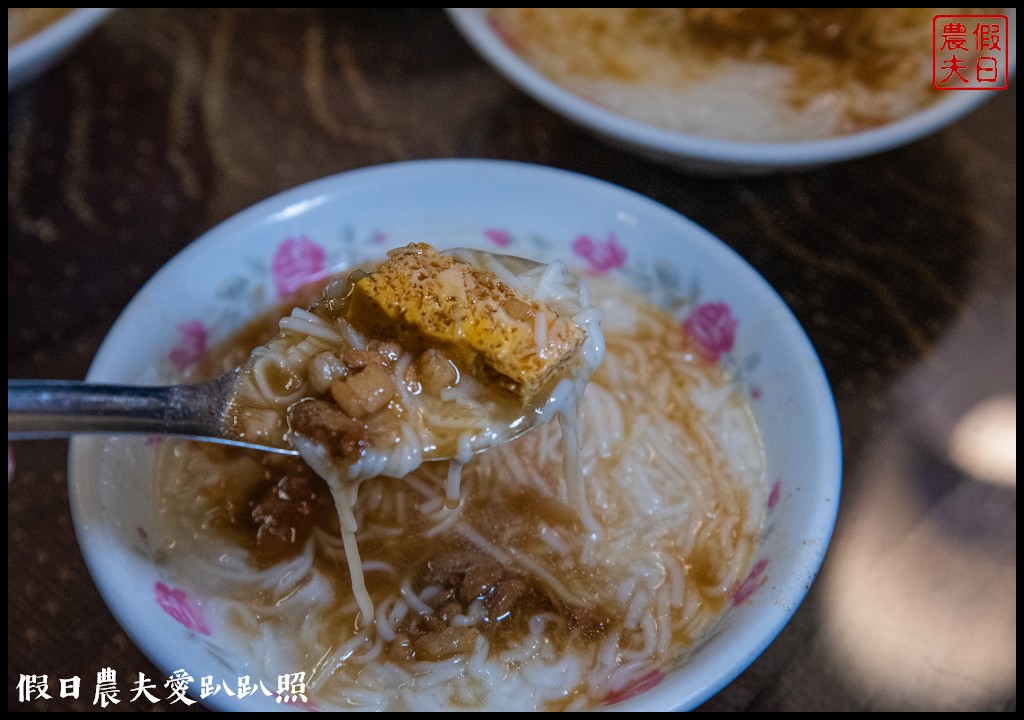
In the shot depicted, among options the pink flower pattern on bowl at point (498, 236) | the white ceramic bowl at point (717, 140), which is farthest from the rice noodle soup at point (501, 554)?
the white ceramic bowl at point (717, 140)

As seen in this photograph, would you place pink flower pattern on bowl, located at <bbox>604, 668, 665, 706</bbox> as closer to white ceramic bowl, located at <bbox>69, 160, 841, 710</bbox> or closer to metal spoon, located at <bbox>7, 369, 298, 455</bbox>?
white ceramic bowl, located at <bbox>69, 160, 841, 710</bbox>

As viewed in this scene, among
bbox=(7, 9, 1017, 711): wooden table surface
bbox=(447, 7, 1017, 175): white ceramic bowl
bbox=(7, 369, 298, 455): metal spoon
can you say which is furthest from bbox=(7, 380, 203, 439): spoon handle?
bbox=(447, 7, 1017, 175): white ceramic bowl

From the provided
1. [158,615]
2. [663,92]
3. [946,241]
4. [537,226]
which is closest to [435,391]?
[158,615]

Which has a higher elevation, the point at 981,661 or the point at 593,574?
the point at 593,574

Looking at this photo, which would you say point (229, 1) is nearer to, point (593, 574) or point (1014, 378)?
point (593, 574)

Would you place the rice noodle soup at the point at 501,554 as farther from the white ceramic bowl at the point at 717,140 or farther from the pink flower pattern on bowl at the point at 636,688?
the white ceramic bowl at the point at 717,140

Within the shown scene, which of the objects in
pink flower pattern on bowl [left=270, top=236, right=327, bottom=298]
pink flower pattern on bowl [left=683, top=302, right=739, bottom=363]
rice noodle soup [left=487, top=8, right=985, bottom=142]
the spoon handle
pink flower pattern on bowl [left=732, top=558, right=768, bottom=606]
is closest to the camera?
the spoon handle
